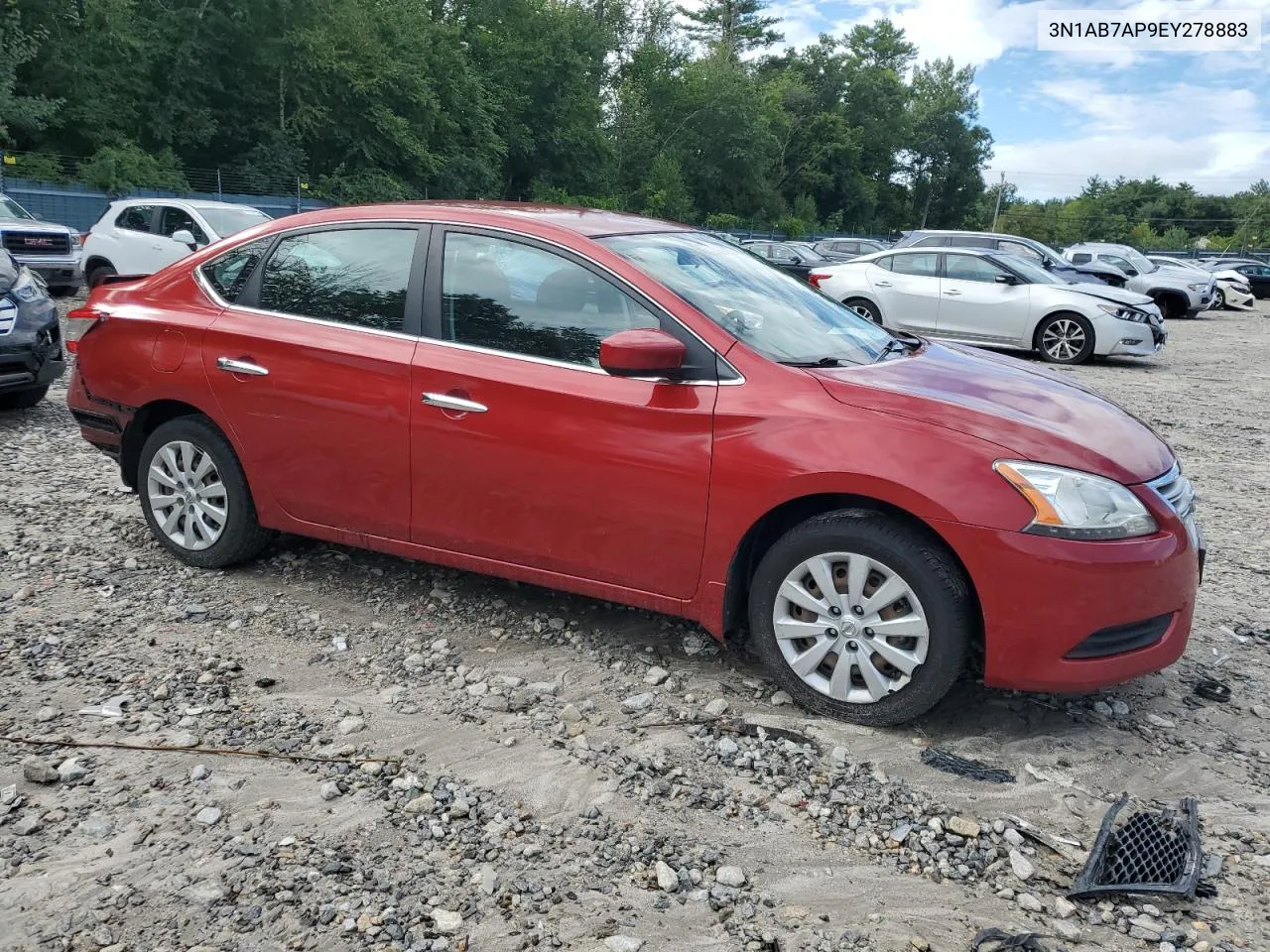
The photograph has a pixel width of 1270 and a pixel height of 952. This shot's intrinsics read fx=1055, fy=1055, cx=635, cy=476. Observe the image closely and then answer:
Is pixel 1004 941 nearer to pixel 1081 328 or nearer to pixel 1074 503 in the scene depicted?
pixel 1074 503

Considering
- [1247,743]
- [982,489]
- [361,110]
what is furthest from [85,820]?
[361,110]

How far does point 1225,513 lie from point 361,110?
1446 inches

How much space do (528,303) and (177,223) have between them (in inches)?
510

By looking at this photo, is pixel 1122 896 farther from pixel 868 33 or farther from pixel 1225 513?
pixel 868 33

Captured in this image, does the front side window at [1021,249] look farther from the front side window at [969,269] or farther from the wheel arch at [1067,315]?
the wheel arch at [1067,315]

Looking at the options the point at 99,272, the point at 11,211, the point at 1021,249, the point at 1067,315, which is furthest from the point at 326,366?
the point at 1021,249

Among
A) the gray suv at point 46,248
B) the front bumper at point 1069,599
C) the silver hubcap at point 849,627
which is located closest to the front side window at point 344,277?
the silver hubcap at point 849,627

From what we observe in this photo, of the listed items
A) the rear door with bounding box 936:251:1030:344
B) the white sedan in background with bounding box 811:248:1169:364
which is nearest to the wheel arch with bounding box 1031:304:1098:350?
the white sedan in background with bounding box 811:248:1169:364

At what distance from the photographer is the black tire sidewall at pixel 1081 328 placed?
13586mm

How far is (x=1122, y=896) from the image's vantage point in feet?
9.09

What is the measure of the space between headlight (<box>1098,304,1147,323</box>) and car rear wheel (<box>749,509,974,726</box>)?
11631 millimetres

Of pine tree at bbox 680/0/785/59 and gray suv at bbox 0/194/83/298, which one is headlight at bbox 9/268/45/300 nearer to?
gray suv at bbox 0/194/83/298

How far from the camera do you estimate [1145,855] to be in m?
2.92

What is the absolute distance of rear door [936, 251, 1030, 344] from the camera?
13773mm
